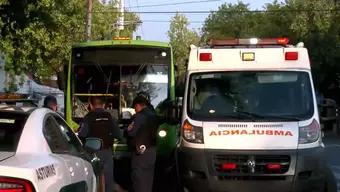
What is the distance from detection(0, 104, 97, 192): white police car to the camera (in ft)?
14.2

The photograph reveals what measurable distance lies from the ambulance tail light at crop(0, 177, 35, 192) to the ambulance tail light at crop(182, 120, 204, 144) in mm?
5087

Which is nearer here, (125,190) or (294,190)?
(294,190)

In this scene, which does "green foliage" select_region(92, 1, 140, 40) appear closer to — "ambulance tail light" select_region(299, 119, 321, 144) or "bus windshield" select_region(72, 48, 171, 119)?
"bus windshield" select_region(72, 48, 171, 119)

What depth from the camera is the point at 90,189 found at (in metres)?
6.08

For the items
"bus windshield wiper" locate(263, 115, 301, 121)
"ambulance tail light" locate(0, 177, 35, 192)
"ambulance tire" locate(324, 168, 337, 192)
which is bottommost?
"ambulance tire" locate(324, 168, 337, 192)

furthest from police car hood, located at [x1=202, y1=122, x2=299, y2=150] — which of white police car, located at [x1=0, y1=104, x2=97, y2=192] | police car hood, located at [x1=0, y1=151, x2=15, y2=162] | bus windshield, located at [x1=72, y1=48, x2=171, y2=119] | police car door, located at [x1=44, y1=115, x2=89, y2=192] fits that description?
police car hood, located at [x1=0, y1=151, x2=15, y2=162]

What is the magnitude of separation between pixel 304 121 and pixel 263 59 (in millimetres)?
Answer: 1193

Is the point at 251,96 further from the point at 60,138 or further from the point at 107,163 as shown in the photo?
the point at 60,138

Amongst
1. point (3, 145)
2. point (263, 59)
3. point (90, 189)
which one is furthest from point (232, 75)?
point (3, 145)

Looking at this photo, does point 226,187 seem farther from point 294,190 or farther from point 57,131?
point 57,131

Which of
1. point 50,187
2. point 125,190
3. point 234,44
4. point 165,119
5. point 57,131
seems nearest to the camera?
point 50,187

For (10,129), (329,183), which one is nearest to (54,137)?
(10,129)

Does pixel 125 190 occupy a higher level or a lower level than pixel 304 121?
lower

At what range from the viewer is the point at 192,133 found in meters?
9.36
